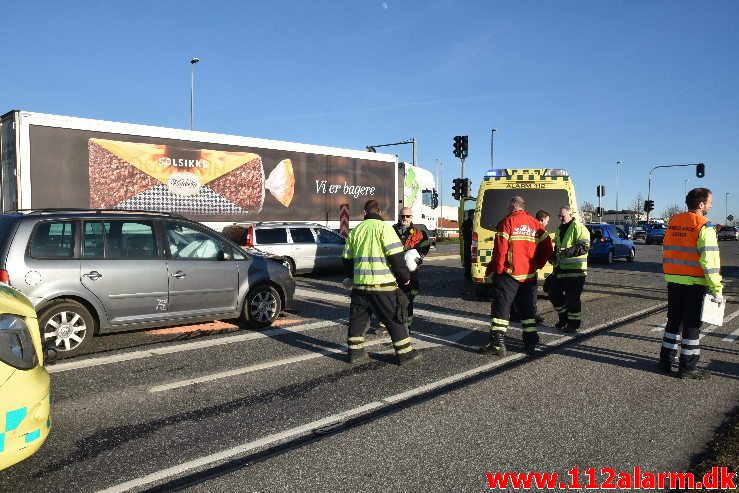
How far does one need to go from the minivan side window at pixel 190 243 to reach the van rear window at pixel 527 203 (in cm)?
499

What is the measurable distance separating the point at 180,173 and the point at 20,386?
37.4 feet

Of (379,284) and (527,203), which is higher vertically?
(527,203)

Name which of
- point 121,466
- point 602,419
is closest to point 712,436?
point 602,419

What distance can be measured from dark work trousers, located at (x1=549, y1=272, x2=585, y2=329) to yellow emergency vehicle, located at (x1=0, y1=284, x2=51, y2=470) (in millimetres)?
6611

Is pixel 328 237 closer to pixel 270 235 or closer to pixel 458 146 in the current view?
pixel 270 235

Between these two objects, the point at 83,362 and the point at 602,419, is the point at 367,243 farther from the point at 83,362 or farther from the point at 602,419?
the point at 83,362

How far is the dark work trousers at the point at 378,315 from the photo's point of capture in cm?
599

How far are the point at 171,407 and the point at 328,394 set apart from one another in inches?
51.2

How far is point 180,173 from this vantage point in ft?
45.4

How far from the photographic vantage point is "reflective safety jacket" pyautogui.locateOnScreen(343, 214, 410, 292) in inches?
235

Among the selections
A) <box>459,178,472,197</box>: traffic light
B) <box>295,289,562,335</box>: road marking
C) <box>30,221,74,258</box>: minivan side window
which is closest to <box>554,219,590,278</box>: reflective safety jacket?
<box>295,289,562,335</box>: road marking

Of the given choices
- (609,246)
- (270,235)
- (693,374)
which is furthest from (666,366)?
(609,246)

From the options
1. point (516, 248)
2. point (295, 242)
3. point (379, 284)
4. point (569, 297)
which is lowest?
point (569, 297)

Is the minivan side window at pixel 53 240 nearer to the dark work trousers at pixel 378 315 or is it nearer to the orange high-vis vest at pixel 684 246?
the dark work trousers at pixel 378 315
